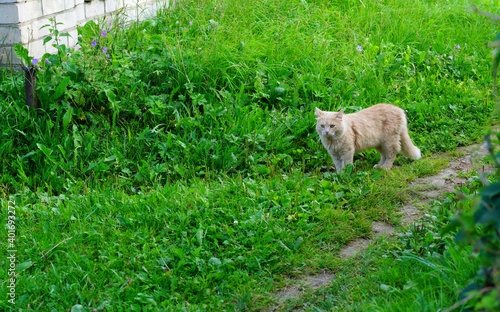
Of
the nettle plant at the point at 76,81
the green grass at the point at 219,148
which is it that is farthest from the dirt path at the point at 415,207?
the nettle plant at the point at 76,81

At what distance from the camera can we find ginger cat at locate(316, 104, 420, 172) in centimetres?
454

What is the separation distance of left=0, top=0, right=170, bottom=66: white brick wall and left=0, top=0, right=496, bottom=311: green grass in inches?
9.9

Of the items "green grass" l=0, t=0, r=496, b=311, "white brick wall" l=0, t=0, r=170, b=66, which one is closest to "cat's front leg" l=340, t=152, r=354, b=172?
"green grass" l=0, t=0, r=496, b=311

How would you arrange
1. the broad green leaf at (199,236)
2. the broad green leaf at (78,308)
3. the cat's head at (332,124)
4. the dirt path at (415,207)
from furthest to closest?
1. the cat's head at (332,124)
2. the broad green leaf at (199,236)
3. the dirt path at (415,207)
4. the broad green leaf at (78,308)

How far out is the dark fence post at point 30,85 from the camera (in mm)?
4559

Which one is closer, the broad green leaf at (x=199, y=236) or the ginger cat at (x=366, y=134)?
the broad green leaf at (x=199, y=236)

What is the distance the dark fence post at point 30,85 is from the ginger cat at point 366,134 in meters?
2.77

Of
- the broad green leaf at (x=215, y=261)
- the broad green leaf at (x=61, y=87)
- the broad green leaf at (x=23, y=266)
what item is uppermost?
the broad green leaf at (x=61, y=87)

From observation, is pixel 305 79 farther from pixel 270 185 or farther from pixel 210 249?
pixel 210 249

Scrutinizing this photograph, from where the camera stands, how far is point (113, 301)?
287 cm

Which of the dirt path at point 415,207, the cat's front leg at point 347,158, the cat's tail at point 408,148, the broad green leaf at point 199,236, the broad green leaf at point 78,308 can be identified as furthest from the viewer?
the cat's tail at point 408,148

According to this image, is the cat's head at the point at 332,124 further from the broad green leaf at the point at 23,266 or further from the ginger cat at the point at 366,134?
the broad green leaf at the point at 23,266

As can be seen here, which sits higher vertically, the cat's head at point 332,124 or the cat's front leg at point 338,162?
the cat's head at point 332,124

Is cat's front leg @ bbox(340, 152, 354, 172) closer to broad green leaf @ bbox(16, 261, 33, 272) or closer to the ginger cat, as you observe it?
the ginger cat
